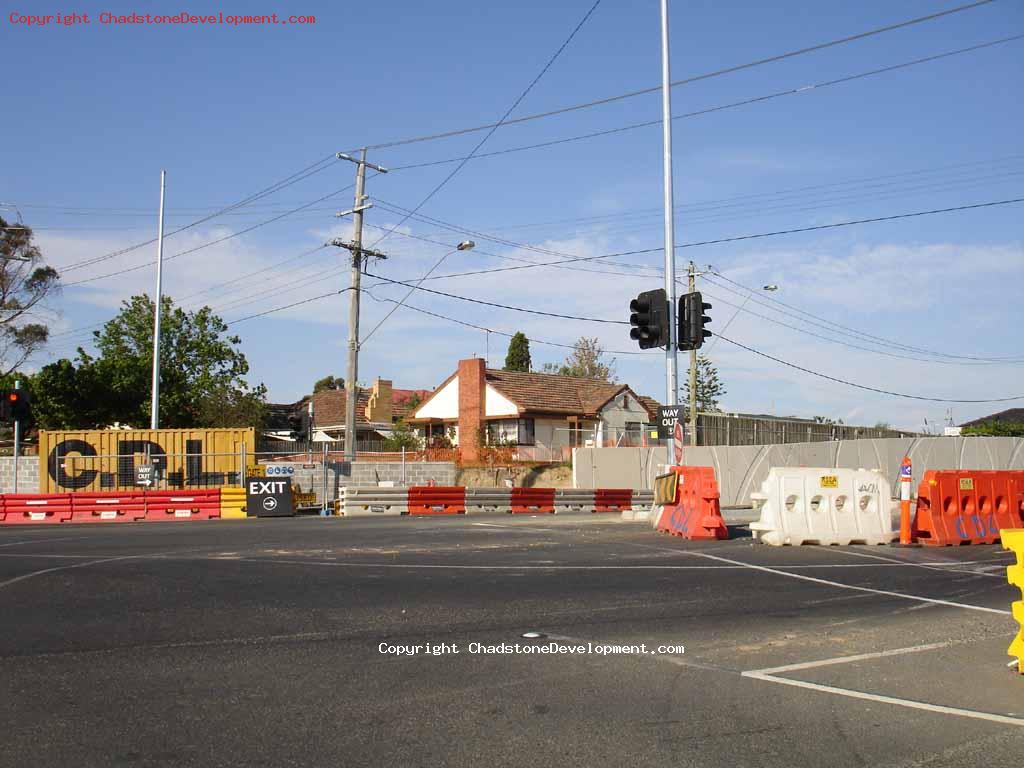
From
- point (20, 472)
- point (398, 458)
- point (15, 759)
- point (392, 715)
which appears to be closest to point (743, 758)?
point (392, 715)

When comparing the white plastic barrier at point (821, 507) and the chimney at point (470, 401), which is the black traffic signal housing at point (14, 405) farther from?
the chimney at point (470, 401)

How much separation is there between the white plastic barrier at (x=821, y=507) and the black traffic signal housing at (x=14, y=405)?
21.0 meters

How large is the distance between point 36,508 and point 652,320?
19216 millimetres

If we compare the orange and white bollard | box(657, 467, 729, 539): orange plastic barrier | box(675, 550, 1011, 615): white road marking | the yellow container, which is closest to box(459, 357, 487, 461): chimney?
the yellow container

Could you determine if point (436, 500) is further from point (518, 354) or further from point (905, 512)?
point (518, 354)

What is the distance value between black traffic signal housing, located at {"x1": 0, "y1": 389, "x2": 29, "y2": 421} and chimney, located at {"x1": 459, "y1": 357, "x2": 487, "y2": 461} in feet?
83.8

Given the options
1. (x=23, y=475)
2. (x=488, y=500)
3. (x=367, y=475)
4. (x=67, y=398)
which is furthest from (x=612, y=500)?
(x=67, y=398)

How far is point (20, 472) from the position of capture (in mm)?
33969

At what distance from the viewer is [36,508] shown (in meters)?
26.8

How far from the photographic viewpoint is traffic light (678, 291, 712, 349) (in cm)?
1792

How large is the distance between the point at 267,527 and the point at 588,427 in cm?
3438

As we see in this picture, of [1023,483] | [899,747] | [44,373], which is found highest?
[44,373]

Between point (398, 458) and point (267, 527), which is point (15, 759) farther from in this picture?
point (398, 458)

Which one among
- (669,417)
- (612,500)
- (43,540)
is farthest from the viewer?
(612,500)
